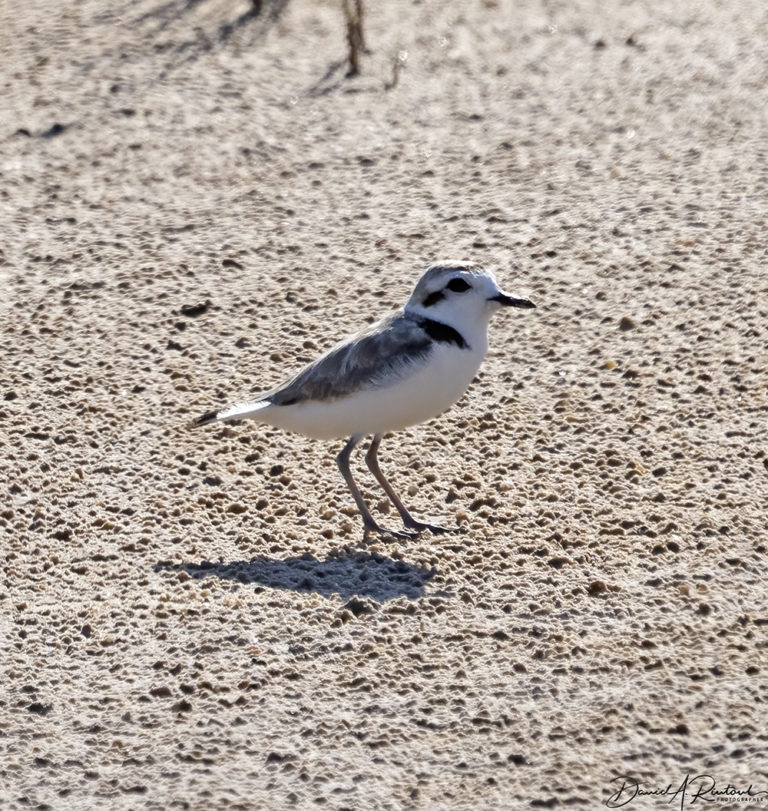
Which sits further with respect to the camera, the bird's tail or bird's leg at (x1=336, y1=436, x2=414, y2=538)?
the bird's tail

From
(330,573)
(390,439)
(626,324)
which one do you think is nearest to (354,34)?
(626,324)

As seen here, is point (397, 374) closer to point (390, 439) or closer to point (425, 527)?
point (425, 527)

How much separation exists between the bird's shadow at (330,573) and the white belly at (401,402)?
54cm

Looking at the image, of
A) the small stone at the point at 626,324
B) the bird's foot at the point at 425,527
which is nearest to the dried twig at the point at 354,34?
the small stone at the point at 626,324

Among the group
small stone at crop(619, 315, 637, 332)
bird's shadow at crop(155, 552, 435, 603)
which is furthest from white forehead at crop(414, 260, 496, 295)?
small stone at crop(619, 315, 637, 332)

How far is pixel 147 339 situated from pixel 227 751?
3.23 metres

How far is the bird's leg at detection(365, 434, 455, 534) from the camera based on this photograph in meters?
6.37

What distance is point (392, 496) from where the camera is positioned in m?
6.41

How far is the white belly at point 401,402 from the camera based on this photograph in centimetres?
617

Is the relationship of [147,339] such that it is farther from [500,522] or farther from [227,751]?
[227,751]

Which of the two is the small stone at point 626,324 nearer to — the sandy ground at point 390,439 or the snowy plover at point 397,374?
the sandy ground at point 390,439

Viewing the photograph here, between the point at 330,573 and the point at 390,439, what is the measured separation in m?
1.28

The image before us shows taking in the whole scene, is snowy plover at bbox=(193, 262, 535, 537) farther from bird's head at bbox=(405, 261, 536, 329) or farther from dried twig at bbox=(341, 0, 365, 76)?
dried twig at bbox=(341, 0, 365, 76)

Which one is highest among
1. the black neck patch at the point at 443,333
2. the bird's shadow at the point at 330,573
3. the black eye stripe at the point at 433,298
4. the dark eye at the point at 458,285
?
the dark eye at the point at 458,285
